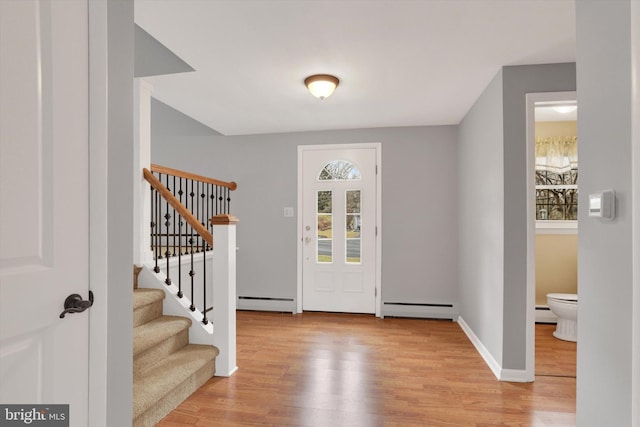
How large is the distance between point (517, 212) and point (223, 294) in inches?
93.1

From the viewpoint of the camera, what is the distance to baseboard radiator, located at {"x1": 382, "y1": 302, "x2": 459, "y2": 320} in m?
4.34

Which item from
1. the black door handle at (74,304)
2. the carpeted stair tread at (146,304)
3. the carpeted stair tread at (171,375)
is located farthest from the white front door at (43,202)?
the carpeted stair tread at (146,304)

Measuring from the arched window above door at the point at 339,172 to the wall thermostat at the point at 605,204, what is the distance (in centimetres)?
338

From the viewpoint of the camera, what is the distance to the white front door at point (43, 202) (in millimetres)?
941

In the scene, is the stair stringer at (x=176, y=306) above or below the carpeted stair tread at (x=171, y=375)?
above

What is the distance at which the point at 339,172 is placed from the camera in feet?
15.3

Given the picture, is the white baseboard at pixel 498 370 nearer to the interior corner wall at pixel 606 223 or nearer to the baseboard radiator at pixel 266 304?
the interior corner wall at pixel 606 223

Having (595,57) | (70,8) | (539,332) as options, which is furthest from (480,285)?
(70,8)

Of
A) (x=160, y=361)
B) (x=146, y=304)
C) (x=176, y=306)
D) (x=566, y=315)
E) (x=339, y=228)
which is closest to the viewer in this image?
(x=160, y=361)

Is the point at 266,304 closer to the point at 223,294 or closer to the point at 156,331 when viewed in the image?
the point at 223,294

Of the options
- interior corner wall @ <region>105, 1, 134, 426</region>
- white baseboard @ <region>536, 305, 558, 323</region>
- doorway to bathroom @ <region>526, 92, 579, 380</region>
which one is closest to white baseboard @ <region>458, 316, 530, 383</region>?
doorway to bathroom @ <region>526, 92, 579, 380</region>

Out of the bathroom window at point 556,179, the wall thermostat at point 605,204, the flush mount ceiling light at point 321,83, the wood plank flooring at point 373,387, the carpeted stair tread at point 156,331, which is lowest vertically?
the wood plank flooring at point 373,387

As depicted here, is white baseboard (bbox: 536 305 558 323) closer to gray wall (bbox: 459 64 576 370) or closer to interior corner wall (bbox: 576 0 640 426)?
gray wall (bbox: 459 64 576 370)

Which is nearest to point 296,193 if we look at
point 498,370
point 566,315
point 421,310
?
point 421,310
